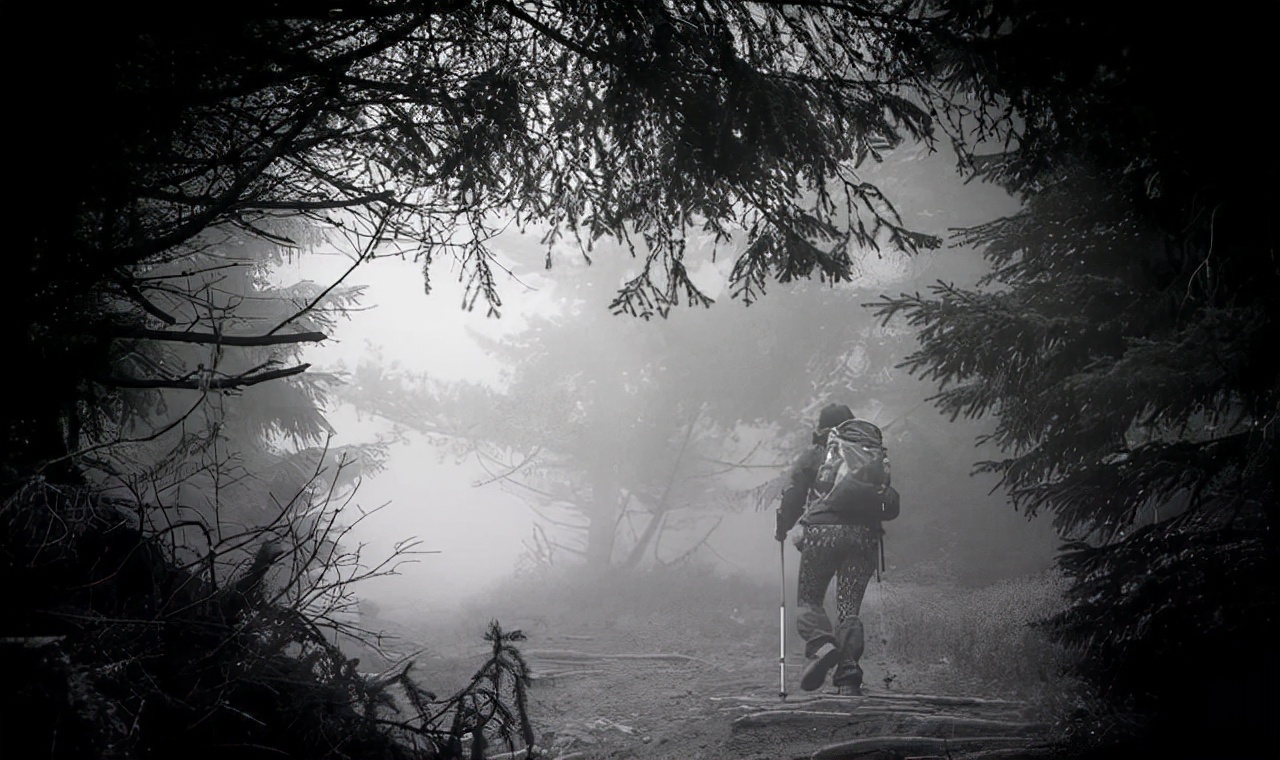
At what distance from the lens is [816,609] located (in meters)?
6.73

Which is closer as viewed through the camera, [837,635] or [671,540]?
[837,635]

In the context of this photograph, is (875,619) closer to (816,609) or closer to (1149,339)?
(816,609)

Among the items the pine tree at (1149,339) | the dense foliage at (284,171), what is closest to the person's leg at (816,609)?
the pine tree at (1149,339)

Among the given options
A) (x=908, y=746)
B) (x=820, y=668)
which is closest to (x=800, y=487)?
(x=820, y=668)

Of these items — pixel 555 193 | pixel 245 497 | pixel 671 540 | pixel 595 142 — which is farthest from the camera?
pixel 671 540

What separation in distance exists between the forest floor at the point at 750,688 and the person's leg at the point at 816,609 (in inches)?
9.8

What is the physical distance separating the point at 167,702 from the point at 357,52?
2697 millimetres

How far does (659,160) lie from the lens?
4.13 metres

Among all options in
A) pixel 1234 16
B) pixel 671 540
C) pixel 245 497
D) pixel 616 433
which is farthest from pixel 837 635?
pixel 671 540

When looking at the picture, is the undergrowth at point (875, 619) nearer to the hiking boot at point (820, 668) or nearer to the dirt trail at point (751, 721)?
the hiking boot at point (820, 668)

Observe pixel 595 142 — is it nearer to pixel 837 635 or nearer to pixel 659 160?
pixel 659 160

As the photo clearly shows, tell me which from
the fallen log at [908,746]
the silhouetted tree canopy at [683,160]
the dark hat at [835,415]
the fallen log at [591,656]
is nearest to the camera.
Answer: the silhouetted tree canopy at [683,160]

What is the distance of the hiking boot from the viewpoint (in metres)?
6.40

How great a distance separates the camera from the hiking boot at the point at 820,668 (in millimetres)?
6398
